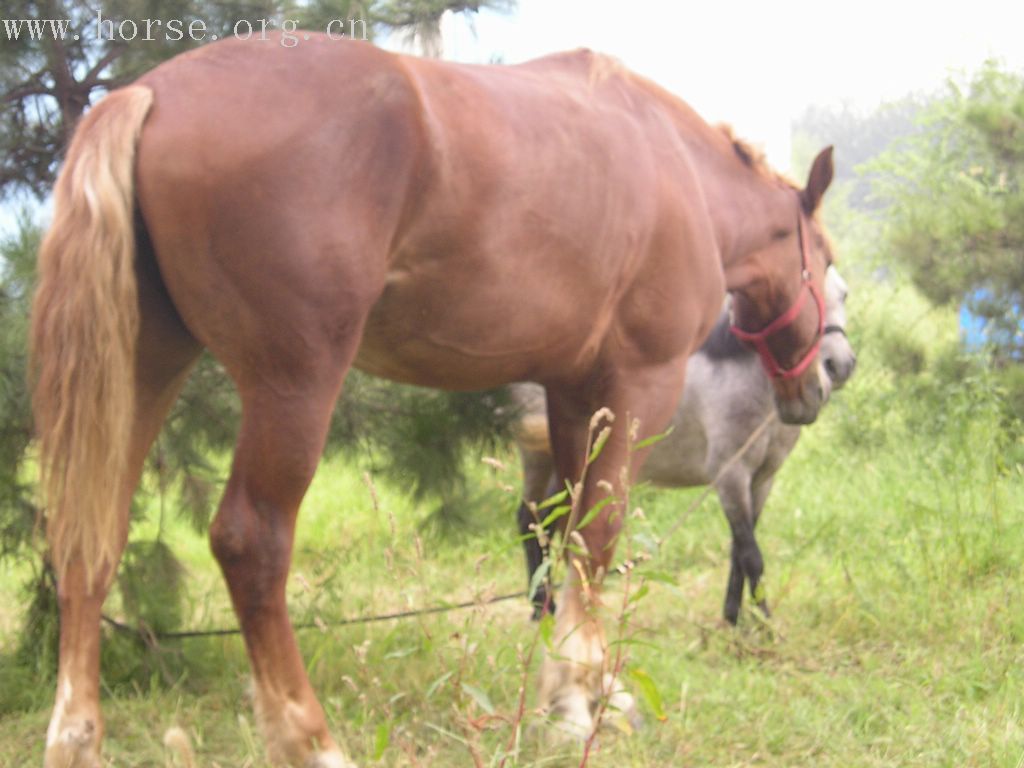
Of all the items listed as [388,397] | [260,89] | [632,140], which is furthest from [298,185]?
[388,397]

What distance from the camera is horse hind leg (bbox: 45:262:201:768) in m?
2.32

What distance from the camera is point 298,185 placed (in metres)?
2.19

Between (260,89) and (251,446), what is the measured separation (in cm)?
69

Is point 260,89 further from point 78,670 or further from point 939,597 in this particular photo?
point 939,597

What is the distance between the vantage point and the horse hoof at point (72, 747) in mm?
2311

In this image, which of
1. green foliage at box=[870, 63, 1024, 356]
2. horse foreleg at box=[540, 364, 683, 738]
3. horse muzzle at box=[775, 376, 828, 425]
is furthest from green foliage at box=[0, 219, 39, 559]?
green foliage at box=[870, 63, 1024, 356]

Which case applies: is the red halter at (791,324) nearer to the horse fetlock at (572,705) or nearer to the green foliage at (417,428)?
the green foliage at (417,428)

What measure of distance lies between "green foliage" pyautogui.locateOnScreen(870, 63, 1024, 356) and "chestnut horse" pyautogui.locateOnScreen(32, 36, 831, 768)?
170 inches

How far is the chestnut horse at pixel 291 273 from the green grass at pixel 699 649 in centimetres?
25

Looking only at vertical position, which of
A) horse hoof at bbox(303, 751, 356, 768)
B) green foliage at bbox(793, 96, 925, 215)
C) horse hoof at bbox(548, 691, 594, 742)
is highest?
horse hoof at bbox(303, 751, 356, 768)

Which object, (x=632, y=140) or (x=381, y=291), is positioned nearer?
(x=381, y=291)

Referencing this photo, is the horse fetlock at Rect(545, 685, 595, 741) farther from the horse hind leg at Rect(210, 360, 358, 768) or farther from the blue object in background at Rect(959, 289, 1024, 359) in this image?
the blue object in background at Rect(959, 289, 1024, 359)

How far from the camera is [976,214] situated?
21.6 feet

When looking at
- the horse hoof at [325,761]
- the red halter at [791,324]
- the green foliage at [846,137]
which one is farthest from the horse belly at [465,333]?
the green foliage at [846,137]
